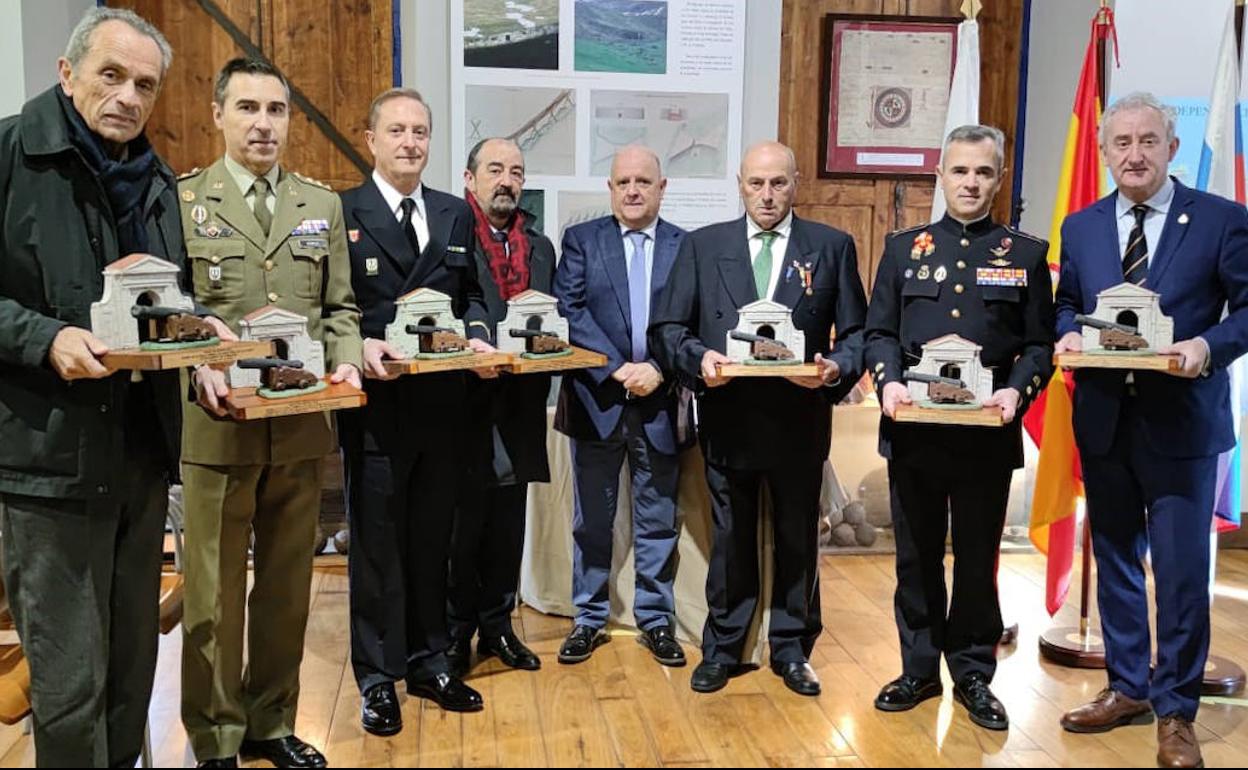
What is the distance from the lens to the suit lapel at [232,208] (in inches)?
111

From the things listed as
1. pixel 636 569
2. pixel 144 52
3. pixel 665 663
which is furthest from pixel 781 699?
pixel 144 52

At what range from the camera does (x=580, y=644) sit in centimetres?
394

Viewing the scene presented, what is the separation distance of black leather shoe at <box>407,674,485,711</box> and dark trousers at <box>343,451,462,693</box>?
88mm

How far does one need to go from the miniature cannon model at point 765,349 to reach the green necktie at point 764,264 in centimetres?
26

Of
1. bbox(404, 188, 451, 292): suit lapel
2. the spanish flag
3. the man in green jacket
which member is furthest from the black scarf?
the spanish flag

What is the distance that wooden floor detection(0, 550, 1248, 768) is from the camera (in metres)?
3.15

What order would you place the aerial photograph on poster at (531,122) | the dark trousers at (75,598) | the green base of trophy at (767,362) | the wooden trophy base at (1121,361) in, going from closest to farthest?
the dark trousers at (75,598) < the wooden trophy base at (1121,361) < the green base of trophy at (767,362) < the aerial photograph on poster at (531,122)

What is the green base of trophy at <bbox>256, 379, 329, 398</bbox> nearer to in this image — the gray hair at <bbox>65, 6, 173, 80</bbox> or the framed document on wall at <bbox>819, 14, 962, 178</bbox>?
the gray hair at <bbox>65, 6, 173, 80</bbox>

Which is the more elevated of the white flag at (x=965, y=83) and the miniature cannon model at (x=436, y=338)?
the white flag at (x=965, y=83)

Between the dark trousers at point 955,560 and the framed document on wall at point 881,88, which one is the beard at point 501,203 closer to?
the dark trousers at point 955,560

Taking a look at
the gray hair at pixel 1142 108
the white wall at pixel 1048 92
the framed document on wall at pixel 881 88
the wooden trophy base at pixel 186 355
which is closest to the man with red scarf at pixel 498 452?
the wooden trophy base at pixel 186 355

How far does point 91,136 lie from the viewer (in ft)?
7.86

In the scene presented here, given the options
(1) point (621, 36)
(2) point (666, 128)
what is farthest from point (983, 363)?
(1) point (621, 36)

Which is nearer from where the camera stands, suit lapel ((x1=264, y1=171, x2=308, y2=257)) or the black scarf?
the black scarf
